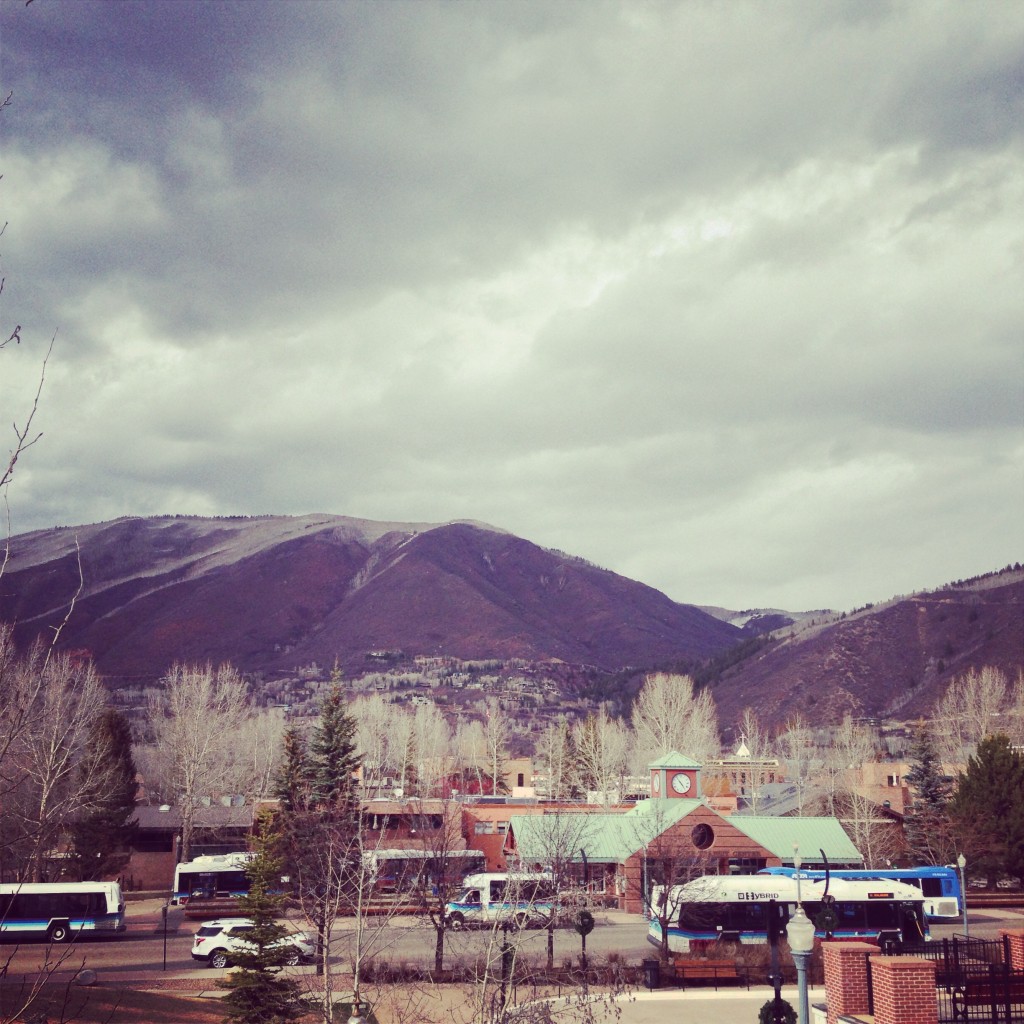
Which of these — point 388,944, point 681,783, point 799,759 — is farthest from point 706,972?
point 799,759

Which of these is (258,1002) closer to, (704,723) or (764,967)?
(764,967)

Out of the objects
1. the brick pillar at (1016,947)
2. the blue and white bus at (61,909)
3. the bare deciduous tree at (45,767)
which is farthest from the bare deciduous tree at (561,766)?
the brick pillar at (1016,947)

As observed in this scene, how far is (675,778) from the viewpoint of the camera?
213 ft

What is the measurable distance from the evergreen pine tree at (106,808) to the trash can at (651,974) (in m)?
34.2

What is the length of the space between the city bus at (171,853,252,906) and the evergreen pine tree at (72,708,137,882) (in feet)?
21.5

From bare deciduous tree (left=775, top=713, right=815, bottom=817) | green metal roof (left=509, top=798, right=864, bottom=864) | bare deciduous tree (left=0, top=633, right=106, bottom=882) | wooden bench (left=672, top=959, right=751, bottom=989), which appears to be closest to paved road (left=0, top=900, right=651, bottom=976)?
wooden bench (left=672, top=959, right=751, bottom=989)

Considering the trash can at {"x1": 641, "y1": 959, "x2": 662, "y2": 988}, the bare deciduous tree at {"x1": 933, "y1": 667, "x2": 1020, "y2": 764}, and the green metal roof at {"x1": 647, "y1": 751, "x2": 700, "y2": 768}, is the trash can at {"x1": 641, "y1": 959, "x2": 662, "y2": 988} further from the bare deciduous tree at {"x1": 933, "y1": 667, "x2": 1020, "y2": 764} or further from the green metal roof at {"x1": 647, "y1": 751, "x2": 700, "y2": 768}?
the bare deciduous tree at {"x1": 933, "y1": 667, "x2": 1020, "y2": 764}

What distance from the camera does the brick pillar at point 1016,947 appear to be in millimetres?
19078

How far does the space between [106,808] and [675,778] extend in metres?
35.0

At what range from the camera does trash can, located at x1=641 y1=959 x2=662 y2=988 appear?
32.4 metres

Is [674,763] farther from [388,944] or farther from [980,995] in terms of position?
[980,995]

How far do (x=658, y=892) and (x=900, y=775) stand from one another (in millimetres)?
64403

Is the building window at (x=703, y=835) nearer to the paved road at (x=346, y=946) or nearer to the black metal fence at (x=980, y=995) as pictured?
the paved road at (x=346, y=946)

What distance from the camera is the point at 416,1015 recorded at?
1003 inches
